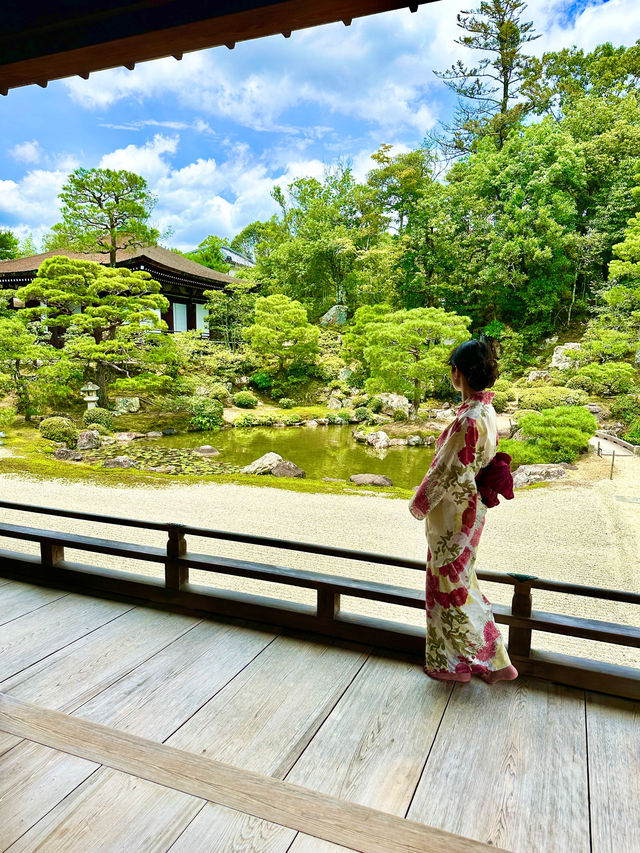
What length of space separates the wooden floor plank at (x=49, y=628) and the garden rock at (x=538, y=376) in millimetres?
10216

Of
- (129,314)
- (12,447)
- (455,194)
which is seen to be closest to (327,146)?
(455,194)

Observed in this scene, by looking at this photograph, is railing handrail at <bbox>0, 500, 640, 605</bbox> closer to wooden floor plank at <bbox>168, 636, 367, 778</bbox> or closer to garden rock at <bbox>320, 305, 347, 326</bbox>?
wooden floor plank at <bbox>168, 636, 367, 778</bbox>

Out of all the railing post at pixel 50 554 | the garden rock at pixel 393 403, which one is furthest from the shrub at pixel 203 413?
the railing post at pixel 50 554

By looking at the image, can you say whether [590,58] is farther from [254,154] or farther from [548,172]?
[254,154]

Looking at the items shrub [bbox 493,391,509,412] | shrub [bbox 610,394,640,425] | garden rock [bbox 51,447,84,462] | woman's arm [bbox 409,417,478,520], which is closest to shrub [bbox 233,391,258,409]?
garden rock [bbox 51,447,84,462]

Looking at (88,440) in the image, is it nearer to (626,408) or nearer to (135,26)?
(135,26)

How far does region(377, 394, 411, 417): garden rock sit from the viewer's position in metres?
10.5

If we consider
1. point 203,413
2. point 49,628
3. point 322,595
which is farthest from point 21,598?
point 203,413

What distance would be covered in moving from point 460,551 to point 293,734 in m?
0.60

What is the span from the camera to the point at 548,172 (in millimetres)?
11055

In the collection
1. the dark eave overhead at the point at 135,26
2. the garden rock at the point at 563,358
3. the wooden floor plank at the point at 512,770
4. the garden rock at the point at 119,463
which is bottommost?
the garden rock at the point at 119,463

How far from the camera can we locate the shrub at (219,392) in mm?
10594

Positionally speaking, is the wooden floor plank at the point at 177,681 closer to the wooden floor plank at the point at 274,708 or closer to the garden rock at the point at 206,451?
the wooden floor plank at the point at 274,708

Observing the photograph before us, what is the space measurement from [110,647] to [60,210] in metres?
10.3
